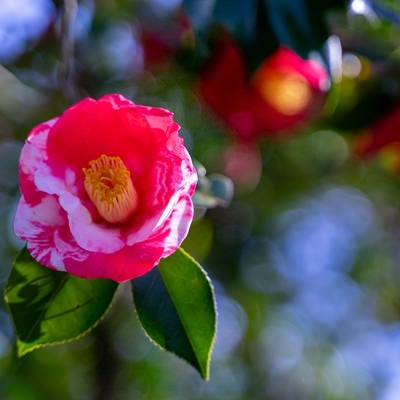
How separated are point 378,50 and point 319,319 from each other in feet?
6.15

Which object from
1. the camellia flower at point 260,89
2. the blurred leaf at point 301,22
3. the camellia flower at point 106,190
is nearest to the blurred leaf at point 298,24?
the blurred leaf at point 301,22

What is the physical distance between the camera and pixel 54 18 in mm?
1746

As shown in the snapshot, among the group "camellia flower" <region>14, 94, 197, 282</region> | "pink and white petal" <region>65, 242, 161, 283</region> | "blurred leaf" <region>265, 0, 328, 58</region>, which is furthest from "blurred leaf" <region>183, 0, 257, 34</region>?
"pink and white petal" <region>65, 242, 161, 283</region>

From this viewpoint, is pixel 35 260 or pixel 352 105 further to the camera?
pixel 352 105

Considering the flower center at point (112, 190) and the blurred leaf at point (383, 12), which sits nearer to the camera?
the flower center at point (112, 190)

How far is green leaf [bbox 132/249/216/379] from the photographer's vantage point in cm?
80

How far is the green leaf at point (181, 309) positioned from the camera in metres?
0.80

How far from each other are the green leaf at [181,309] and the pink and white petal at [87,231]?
0.09m

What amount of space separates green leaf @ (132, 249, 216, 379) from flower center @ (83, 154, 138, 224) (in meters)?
0.07

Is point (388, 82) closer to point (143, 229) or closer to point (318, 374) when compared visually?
point (143, 229)

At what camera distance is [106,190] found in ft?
2.53

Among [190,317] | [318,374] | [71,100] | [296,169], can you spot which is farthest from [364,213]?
[190,317]

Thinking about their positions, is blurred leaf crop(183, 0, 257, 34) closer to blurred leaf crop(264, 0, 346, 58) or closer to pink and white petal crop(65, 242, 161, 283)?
blurred leaf crop(264, 0, 346, 58)

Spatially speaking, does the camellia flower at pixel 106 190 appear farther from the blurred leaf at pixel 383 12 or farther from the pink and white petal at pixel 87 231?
the blurred leaf at pixel 383 12
